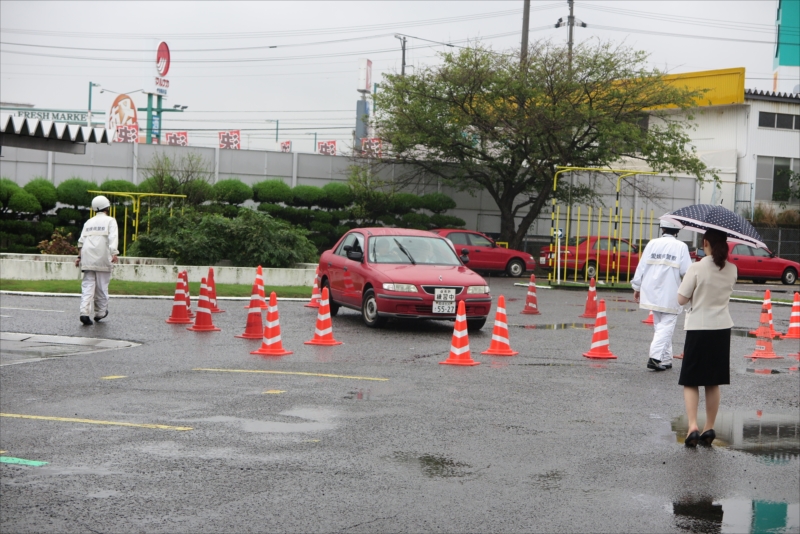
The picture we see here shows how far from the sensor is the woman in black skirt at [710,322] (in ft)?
26.8

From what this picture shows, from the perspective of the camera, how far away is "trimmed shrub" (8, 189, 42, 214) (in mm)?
31516

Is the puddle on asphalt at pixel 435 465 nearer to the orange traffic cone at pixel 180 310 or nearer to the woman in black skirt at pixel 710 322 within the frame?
the woman in black skirt at pixel 710 322

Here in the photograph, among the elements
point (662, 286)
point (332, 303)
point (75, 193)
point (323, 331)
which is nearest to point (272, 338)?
point (323, 331)

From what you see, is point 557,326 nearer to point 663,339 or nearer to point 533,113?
point 663,339

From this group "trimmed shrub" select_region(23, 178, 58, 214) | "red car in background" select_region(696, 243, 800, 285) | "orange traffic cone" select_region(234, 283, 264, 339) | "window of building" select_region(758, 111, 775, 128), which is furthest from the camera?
"window of building" select_region(758, 111, 775, 128)

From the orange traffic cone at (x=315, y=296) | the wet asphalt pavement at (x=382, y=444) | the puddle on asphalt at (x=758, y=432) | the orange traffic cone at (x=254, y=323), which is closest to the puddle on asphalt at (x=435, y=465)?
the wet asphalt pavement at (x=382, y=444)

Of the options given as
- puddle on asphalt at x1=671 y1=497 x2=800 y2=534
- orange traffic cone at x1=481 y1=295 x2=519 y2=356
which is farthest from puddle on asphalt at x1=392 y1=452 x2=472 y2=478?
orange traffic cone at x1=481 y1=295 x2=519 y2=356

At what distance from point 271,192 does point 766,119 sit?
78.3ft

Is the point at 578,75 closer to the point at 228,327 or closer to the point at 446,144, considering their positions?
the point at 446,144

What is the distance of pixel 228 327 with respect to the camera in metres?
15.9

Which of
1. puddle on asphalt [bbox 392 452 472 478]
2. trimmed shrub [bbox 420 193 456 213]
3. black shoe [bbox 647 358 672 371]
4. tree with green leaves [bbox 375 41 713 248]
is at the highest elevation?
tree with green leaves [bbox 375 41 713 248]

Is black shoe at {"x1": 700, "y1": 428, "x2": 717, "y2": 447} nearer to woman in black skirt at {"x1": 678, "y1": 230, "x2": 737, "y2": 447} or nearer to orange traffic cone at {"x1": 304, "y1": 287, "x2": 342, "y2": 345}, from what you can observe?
woman in black skirt at {"x1": 678, "y1": 230, "x2": 737, "y2": 447}

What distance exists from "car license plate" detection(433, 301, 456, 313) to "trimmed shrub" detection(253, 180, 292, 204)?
22.6 metres

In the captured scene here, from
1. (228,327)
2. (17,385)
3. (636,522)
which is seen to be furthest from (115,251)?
(636,522)
